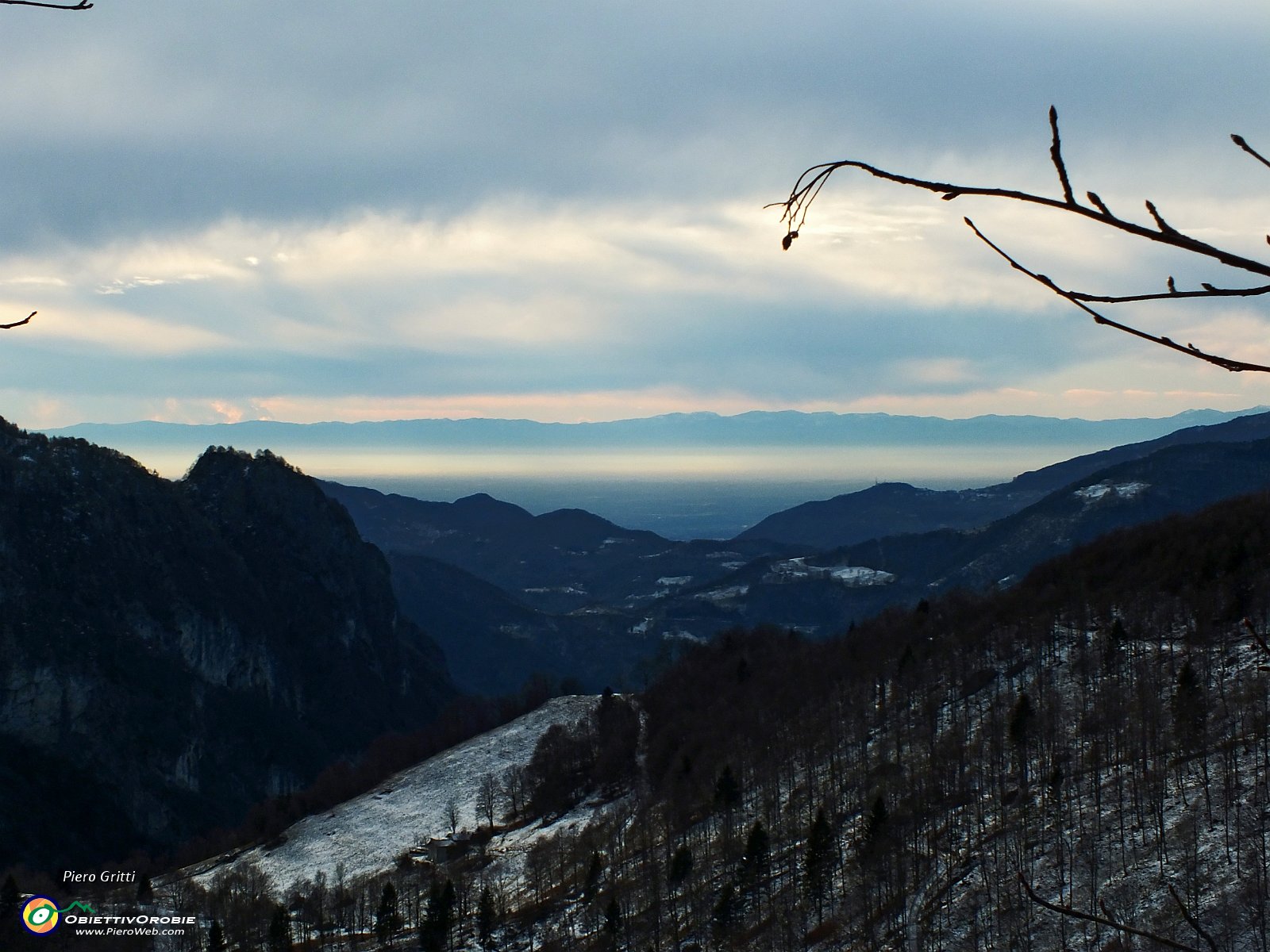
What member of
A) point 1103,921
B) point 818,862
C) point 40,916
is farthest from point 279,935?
point 1103,921

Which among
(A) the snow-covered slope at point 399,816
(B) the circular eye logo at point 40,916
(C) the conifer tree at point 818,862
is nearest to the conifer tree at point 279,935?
(B) the circular eye logo at point 40,916

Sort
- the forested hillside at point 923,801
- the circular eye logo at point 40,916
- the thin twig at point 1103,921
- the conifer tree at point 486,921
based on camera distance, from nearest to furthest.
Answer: the thin twig at point 1103,921, the forested hillside at point 923,801, the circular eye logo at point 40,916, the conifer tree at point 486,921

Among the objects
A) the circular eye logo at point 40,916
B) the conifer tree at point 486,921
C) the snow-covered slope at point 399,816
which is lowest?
the snow-covered slope at point 399,816

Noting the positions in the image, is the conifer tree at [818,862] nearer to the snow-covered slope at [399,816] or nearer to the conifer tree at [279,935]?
the conifer tree at [279,935]

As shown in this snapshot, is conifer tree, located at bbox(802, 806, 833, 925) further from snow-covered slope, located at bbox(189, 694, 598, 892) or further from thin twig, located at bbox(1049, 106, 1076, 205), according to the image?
thin twig, located at bbox(1049, 106, 1076, 205)

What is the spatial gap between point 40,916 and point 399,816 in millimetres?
55268

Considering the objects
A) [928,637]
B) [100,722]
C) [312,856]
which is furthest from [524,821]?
[100,722]

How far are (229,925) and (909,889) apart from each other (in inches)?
1953

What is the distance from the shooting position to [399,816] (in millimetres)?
121250

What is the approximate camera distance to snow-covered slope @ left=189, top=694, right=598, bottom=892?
107625 mm

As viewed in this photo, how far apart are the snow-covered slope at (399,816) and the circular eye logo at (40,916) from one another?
31731 millimetres

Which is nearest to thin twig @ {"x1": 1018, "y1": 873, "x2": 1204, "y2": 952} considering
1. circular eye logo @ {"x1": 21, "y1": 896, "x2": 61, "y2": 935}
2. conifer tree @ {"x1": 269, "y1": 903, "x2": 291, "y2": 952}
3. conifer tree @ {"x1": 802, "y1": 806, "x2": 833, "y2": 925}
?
conifer tree @ {"x1": 802, "y1": 806, "x2": 833, "y2": 925}

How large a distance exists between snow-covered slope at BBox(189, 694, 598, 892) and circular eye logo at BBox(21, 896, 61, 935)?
31731 mm

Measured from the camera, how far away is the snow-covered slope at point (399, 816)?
10762cm
